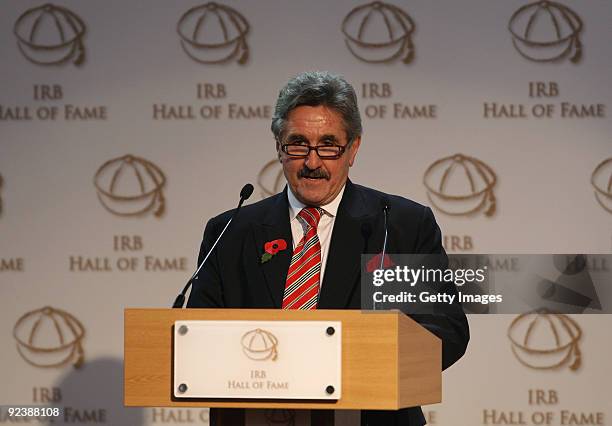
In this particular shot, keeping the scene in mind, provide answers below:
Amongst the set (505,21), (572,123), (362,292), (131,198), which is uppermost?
(505,21)

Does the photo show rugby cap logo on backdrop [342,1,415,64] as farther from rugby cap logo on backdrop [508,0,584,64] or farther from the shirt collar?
the shirt collar

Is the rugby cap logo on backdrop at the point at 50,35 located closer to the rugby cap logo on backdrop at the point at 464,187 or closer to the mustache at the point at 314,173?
the rugby cap logo on backdrop at the point at 464,187

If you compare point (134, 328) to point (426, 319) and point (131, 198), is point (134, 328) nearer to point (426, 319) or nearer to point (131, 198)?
point (426, 319)

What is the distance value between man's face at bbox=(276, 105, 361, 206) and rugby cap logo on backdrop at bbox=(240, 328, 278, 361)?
2.91 ft

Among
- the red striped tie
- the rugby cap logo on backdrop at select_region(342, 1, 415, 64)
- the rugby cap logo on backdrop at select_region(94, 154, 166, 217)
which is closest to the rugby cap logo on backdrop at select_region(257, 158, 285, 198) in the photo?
the rugby cap logo on backdrop at select_region(94, 154, 166, 217)

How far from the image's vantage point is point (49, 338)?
446cm

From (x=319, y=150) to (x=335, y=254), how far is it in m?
0.32

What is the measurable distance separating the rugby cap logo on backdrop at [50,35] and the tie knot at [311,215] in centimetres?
186

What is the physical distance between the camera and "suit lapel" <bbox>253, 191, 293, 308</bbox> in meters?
2.90

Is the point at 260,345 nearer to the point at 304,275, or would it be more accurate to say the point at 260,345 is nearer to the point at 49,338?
the point at 304,275

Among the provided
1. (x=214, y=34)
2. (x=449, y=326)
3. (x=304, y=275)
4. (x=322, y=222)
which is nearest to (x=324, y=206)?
(x=322, y=222)

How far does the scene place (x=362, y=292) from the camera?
115 inches

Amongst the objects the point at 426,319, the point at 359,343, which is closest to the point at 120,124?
the point at 426,319

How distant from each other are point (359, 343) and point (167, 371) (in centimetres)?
44
